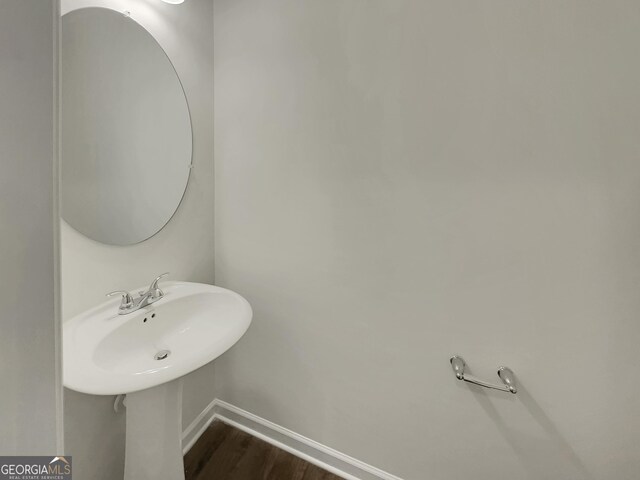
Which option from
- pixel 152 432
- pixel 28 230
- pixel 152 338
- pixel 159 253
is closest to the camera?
pixel 28 230

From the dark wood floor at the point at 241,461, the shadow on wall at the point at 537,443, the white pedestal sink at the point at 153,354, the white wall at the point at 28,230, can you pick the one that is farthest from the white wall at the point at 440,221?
the white wall at the point at 28,230

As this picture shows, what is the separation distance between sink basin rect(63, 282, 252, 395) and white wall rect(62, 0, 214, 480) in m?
0.10

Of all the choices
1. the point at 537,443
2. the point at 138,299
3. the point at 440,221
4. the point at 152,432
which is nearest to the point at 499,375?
the point at 537,443

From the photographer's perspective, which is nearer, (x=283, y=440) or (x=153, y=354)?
(x=153, y=354)

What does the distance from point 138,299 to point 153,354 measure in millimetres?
206

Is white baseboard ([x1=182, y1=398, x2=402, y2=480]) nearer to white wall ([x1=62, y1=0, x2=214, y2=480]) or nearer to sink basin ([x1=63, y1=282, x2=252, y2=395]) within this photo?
white wall ([x1=62, y1=0, x2=214, y2=480])

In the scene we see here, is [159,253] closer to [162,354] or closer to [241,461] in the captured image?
[162,354]

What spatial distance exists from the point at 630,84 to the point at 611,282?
1.85ft

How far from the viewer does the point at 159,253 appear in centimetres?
108

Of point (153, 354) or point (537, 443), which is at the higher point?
point (153, 354)

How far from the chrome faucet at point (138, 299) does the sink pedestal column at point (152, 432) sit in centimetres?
27

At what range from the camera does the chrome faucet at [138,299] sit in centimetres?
88

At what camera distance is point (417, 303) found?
98cm

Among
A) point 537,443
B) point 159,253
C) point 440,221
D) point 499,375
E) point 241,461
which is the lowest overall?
point 241,461
